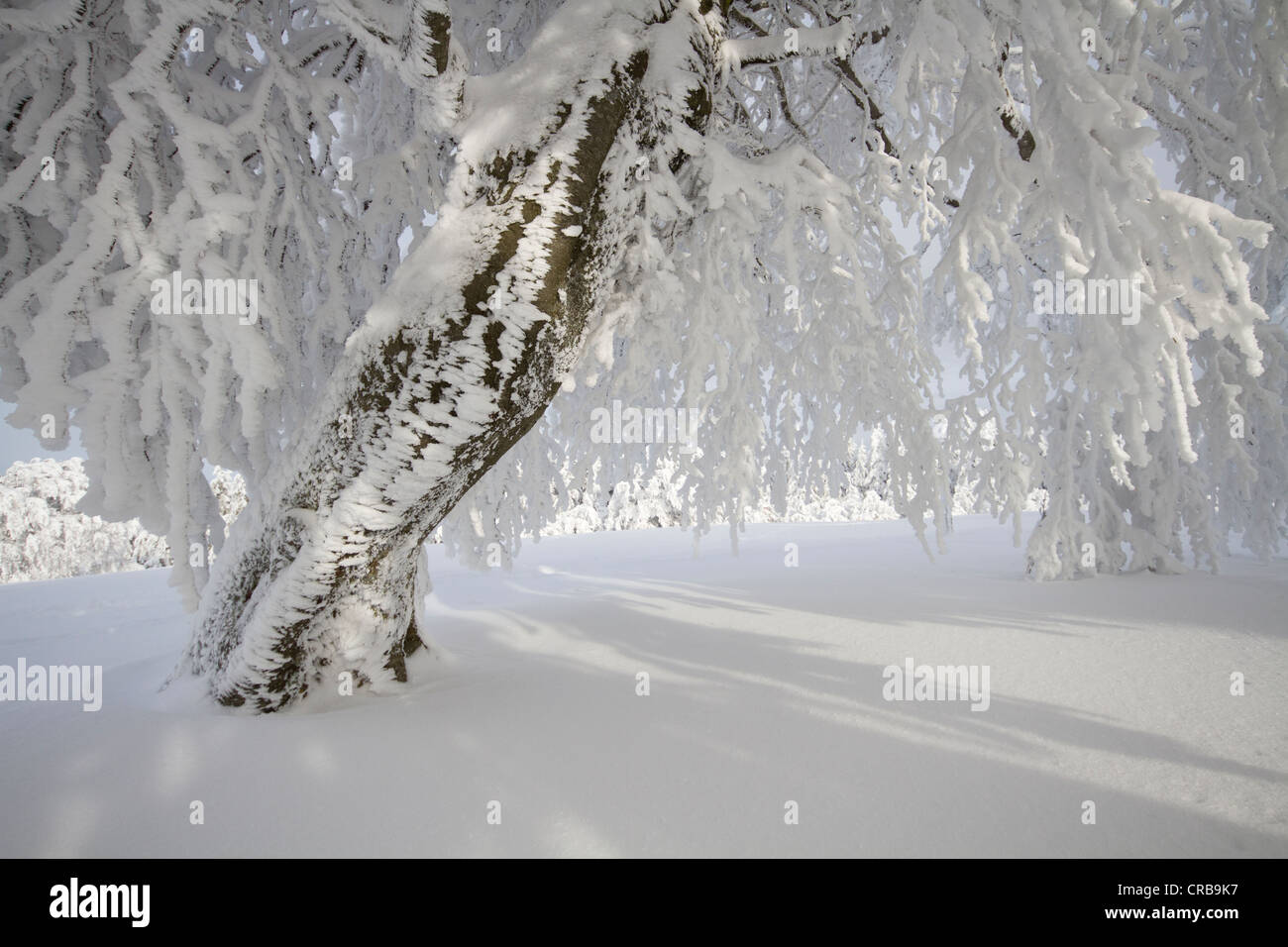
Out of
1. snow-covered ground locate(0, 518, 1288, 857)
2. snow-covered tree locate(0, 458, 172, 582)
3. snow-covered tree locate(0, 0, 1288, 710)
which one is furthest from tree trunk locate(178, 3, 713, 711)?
snow-covered tree locate(0, 458, 172, 582)

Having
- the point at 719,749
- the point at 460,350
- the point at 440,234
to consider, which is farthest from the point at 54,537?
the point at 719,749

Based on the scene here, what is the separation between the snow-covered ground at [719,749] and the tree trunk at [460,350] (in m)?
0.41

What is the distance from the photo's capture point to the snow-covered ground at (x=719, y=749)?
124 cm

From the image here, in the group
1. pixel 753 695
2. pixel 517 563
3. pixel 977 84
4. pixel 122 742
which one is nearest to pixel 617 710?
pixel 753 695

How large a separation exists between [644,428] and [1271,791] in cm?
315

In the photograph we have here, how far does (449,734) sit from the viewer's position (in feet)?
5.94

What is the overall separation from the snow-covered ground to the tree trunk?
0.41m

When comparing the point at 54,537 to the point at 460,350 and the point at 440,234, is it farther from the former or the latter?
the point at 460,350

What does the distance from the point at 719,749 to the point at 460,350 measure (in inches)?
59.6

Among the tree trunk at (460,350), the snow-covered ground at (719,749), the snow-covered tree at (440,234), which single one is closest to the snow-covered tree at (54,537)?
the snow-covered ground at (719,749)

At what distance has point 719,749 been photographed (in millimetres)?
1667

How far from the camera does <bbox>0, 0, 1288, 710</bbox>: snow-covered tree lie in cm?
160

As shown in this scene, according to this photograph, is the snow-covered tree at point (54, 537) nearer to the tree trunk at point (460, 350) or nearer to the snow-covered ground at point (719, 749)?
the snow-covered ground at point (719, 749)

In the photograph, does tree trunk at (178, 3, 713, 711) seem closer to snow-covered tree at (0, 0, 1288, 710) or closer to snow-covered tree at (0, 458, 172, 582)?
snow-covered tree at (0, 0, 1288, 710)
